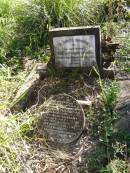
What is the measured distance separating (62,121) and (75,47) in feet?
3.00

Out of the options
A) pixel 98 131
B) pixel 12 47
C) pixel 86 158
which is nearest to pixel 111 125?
pixel 98 131

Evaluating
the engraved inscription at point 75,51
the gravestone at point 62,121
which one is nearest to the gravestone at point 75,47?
the engraved inscription at point 75,51

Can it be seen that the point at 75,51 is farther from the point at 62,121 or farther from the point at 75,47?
the point at 62,121

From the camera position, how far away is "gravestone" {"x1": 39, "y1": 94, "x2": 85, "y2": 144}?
4203 mm

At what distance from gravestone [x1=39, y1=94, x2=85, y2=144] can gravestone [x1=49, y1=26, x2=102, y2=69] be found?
560 mm

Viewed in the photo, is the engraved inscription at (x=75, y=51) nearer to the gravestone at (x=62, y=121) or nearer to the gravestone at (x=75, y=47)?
the gravestone at (x=75, y=47)

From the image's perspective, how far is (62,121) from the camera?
428cm

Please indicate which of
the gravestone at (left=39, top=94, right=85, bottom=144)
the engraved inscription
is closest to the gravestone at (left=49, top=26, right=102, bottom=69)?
the engraved inscription

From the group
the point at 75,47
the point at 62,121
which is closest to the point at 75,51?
the point at 75,47

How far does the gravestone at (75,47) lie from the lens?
4672 mm

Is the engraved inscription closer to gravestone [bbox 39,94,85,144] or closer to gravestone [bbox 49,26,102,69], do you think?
gravestone [bbox 49,26,102,69]

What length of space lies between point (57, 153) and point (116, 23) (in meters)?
2.54

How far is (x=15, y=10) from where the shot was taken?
626 cm

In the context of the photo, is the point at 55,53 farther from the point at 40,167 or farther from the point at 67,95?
the point at 40,167
